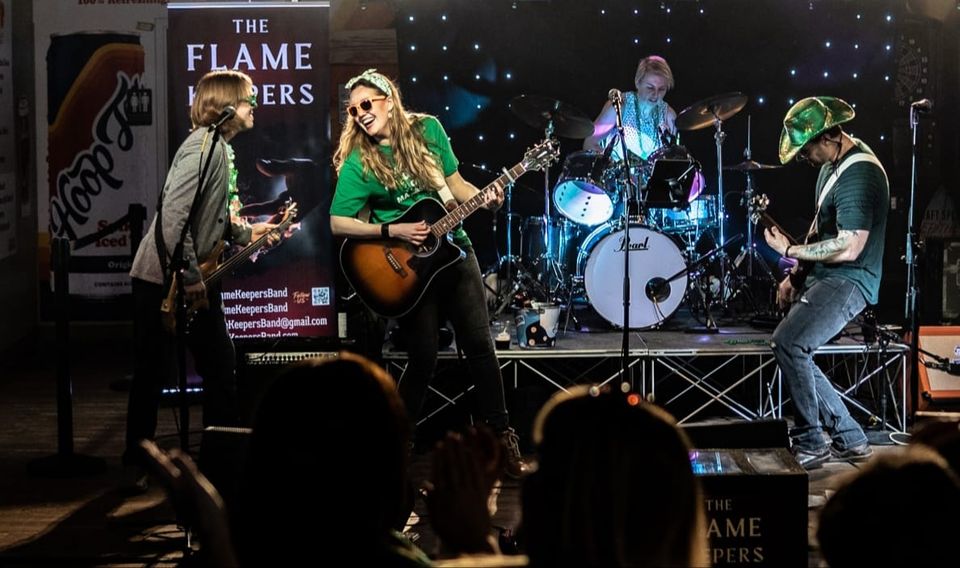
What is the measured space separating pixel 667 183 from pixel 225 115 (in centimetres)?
453

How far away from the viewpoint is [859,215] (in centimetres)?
669

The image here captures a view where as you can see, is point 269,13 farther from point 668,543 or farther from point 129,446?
point 668,543

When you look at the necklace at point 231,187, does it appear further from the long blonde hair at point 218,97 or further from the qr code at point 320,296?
the qr code at point 320,296

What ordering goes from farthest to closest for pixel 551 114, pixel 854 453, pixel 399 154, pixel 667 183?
1. pixel 551 114
2. pixel 667 183
3. pixel 854 453
4. pixel 399 154

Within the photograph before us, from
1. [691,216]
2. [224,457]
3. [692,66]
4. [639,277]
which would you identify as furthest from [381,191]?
[692,66]

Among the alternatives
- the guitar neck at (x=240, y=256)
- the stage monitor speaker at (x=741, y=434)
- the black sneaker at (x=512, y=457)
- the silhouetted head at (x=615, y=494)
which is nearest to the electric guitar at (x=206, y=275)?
the guitar neck at (x=240, y=256)

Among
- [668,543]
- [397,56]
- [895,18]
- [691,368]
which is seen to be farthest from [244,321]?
[895,18]

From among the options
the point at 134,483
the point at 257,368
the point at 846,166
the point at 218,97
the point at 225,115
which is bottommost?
the point at 134,483

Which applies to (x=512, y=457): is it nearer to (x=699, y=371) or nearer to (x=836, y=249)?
(x=836, y=249)

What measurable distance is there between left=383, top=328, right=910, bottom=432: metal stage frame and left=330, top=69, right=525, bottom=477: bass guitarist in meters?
1.20

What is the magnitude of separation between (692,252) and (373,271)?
15.7ft

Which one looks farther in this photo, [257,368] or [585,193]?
[585,193]

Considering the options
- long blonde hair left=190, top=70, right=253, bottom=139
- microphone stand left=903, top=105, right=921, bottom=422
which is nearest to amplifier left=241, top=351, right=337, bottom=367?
long blonde hair left=190, top=70, right=253, bottom=139

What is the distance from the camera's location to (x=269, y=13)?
830 centimetres
